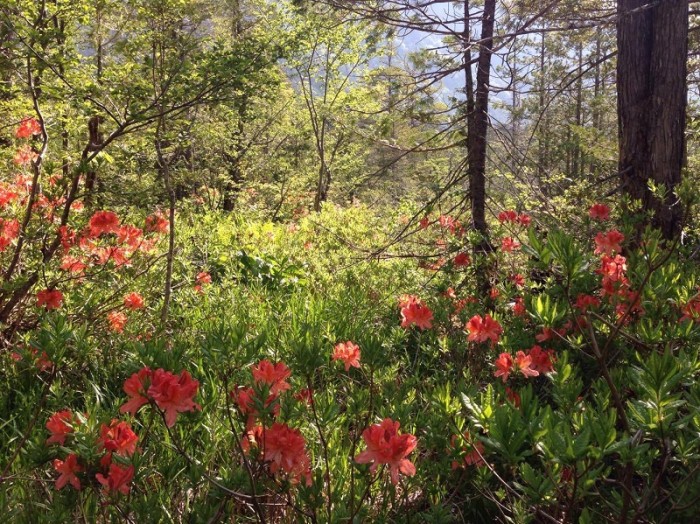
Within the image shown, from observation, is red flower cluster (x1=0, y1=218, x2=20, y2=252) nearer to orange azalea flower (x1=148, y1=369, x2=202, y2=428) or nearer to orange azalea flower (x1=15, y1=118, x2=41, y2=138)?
orange azalea flower (x1=15, y1=118, x2=41, y2=138)

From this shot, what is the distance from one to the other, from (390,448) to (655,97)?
3.43 m

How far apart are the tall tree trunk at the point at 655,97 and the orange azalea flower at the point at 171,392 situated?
3332mm

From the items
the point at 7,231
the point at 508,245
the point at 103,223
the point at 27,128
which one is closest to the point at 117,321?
the point at 103,223

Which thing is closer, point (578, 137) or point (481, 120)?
point (481, 120)

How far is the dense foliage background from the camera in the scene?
119cm

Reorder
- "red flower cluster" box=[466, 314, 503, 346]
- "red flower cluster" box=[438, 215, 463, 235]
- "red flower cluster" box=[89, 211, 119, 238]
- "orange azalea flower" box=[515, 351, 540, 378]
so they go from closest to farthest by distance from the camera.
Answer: "orange azalea flower" box=[515, 351, 540, 378] → "red flower cluster" box=[466, 314, 503, 346] → "red flower cluster" box=[89, 211, 119, 238] → "red flower cluster" box=[438, 215, 463, 235]

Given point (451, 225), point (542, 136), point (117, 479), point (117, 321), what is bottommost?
point (117, 321)

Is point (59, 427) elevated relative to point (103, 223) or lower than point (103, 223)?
lower

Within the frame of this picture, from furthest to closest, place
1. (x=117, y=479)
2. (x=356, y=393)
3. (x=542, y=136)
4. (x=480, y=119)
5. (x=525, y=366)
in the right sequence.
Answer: (x=542, y=136) < (x=480, y=119) < (x=525, y=366) < (x=356, y=393) < (x=117, y=479)

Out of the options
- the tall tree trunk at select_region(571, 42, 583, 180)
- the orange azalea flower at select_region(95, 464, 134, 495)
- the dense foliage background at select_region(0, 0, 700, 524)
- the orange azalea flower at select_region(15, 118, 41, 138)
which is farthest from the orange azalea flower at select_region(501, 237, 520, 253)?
the orange azalea flower at select_region(15, 118, 41, 138)

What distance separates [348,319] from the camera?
11.7ft

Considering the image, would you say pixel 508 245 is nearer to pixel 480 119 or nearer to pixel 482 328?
pixel 480 119

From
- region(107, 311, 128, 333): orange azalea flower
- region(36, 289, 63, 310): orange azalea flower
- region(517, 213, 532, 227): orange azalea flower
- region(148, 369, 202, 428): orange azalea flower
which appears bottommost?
region(107, 311, 128, 333): orange azalea flower

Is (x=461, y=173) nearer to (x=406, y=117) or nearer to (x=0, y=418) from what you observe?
(x=406, y=117)
